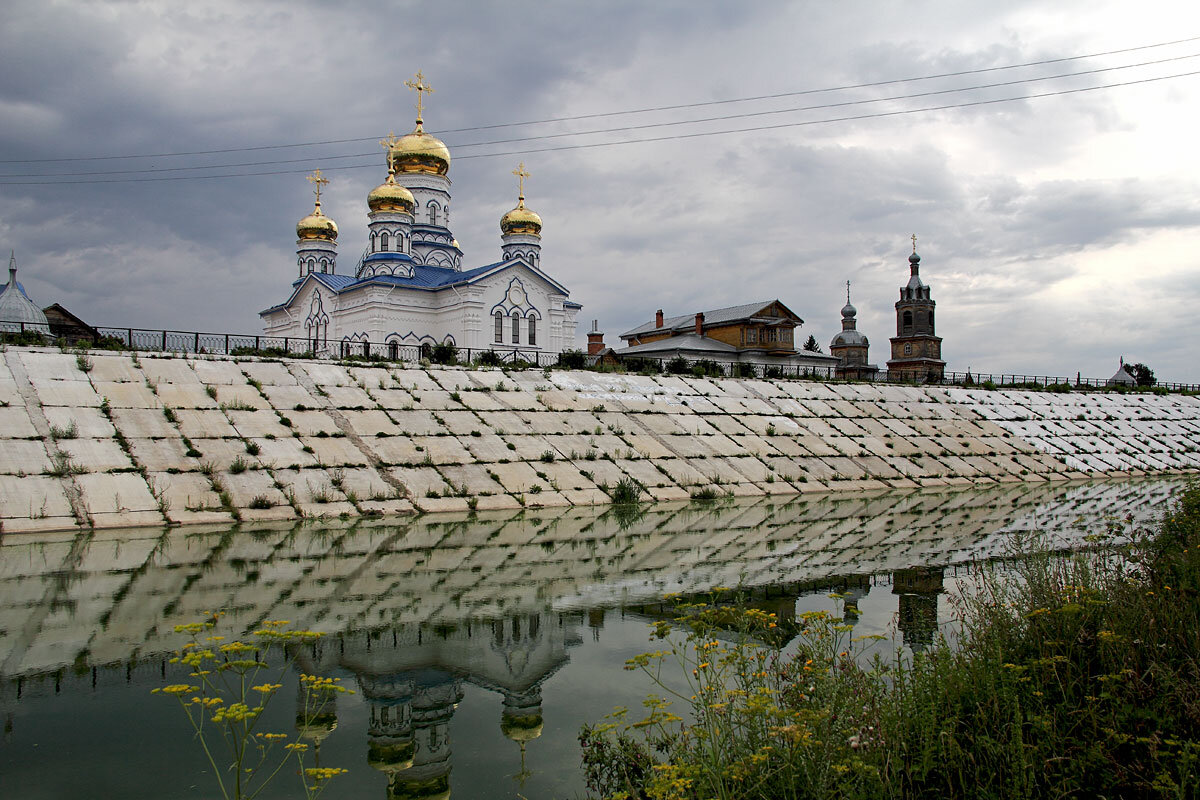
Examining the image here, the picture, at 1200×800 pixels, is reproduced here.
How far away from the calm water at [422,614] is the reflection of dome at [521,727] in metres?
0.02

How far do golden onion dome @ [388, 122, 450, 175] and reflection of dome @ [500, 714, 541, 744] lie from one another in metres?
52.3

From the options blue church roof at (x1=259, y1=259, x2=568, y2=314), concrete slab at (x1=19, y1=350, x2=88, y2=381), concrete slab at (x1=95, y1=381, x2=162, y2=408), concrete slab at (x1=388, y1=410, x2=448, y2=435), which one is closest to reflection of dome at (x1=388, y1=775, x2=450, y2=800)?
concrete slab at (x1=388, y1=410, x2=448, y2=435)

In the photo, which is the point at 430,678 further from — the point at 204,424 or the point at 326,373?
the point at 326,373

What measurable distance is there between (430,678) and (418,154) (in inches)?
2025

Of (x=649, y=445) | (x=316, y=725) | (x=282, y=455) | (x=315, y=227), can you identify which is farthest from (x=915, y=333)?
(x=316, y=725)

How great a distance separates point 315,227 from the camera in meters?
59.1

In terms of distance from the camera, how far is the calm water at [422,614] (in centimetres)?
538

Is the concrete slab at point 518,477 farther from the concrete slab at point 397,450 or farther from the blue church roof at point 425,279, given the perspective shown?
the blue church roof at point 425,279


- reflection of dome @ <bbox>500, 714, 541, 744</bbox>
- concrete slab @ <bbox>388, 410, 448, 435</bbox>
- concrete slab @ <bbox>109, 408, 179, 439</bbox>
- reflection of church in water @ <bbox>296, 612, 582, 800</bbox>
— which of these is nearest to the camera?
reflection of church in water @ <bbox>296, 612, 582, 800</bbox>

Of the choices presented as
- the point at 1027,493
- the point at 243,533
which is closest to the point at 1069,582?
the point at 243,533

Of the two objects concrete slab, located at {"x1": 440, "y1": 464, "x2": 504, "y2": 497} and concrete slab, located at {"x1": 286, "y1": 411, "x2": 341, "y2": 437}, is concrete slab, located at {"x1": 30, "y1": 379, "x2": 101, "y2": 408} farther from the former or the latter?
concrete slab, located at {"x1": 440, "y1": 464, "x2": 504, "y2": 497}

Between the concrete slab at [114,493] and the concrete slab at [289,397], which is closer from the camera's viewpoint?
the concrete slab at [114,493]

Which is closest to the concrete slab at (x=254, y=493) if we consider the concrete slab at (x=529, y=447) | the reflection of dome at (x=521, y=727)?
the concrete slab at (x=529, y=447)

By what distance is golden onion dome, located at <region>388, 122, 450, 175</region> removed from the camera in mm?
53531
